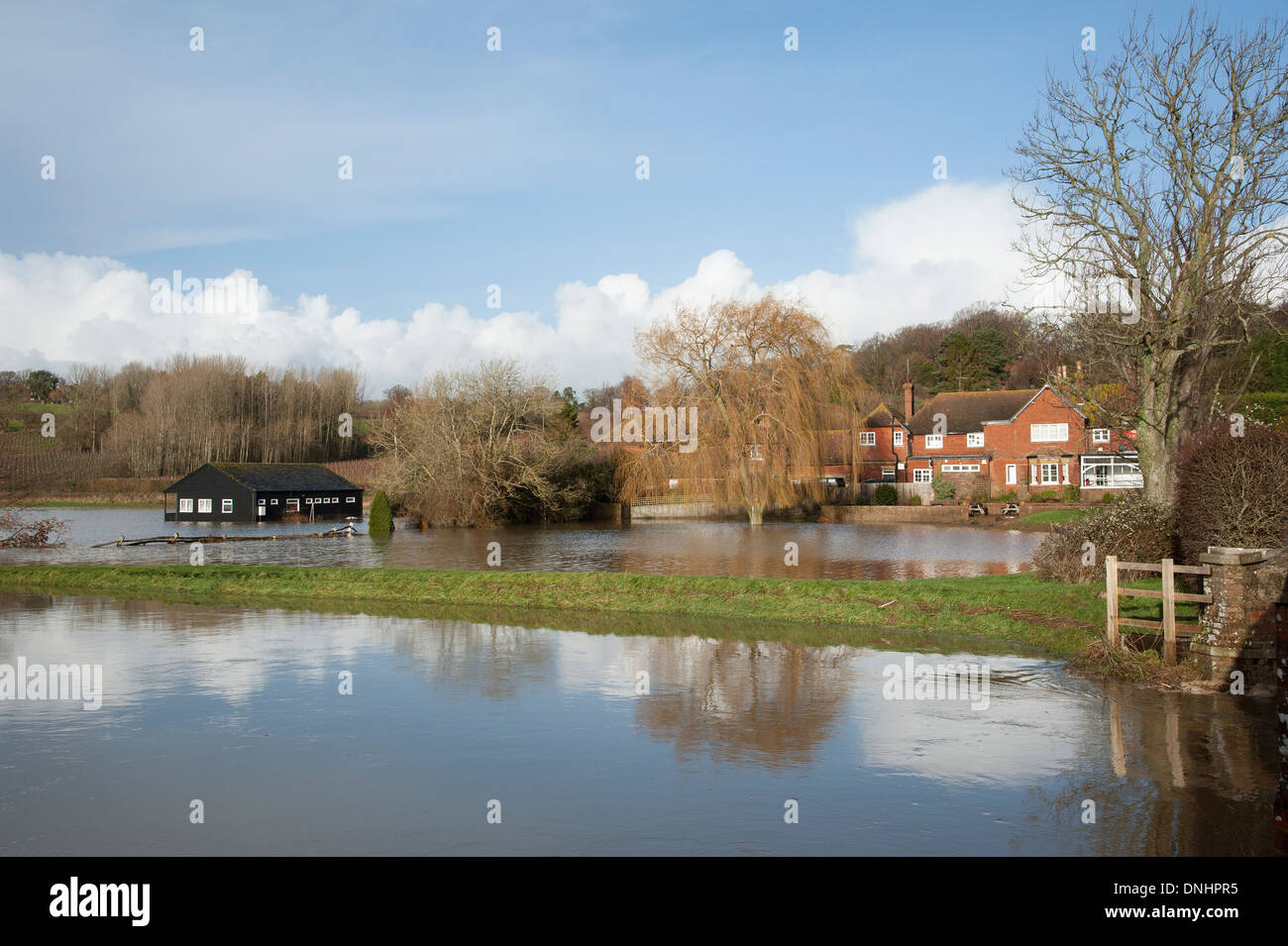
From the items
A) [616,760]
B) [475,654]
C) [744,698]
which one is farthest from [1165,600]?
[475,654]

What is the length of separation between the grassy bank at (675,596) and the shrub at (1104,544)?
1.93ft

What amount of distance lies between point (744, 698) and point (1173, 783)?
17.8ft

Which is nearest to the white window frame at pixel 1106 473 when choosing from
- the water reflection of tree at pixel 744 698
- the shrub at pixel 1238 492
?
the shrub at pixel 1238 492

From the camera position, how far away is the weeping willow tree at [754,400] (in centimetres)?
4866

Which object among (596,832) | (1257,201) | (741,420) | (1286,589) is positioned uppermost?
(1257,201)

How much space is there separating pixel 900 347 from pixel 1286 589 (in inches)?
4637

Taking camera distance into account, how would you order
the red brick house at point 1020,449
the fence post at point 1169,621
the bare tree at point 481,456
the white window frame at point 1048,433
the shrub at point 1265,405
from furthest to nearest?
the white window frame at point 1048,433 < the red brick house at point 1020,449 < the bare tree at point 481,456 < the shrub at point 1265,405 < the fence post at point 1169,621

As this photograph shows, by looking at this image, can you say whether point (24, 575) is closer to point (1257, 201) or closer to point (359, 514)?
point (1257, 201)

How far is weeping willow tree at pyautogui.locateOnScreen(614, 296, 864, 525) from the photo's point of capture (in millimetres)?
48656

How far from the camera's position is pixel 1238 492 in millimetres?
16891

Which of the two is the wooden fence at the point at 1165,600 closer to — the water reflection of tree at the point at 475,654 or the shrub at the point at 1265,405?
the water reflection of tree at the point at 475,654

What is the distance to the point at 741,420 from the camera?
49.2 m

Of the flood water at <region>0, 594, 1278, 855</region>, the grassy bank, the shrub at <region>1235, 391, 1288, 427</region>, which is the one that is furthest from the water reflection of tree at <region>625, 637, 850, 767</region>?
the shrub at <region>1235, 391, 1288, 427</region>
